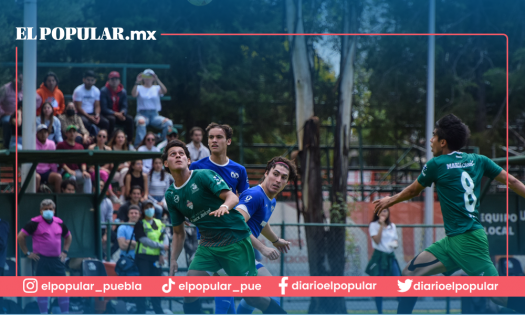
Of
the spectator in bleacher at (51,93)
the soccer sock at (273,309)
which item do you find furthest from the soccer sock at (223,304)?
the spectator in bleacher at (51,93)

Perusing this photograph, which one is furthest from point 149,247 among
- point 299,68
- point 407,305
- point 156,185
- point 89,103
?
point 299,68

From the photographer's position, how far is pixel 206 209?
5746 mm

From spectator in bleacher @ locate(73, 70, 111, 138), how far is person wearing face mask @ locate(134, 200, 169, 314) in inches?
126

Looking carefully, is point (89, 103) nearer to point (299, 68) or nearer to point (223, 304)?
point (299, 68)

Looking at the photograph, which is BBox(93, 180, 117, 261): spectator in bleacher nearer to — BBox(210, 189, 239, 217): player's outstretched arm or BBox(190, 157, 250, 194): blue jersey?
BBox(190, 157, 250, 194): blue jersey

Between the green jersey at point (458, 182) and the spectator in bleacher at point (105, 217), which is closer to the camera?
the green jersey at point (458, 182)

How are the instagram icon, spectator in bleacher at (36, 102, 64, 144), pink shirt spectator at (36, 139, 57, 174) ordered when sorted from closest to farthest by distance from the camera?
the instagram icon < pink shirt spectator at (36, 139, 57, 174) < spectator in bleacher at (36, 102, 64, 144)

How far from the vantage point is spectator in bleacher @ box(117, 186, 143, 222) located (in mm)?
11095

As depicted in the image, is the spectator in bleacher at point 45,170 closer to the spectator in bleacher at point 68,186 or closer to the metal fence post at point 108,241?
the spectator in bleacher at point 68,186

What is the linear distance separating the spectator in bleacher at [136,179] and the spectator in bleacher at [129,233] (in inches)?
22.1

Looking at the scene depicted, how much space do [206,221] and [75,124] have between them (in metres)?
7.25

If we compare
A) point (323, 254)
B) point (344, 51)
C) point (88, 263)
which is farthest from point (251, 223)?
point (344, 51)

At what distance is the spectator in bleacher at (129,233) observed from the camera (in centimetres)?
1072

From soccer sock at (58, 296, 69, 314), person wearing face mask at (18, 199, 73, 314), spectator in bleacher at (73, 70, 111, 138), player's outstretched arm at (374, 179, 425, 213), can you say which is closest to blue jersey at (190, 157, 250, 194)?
player's outstretched arm at (374, 179, 425, 213)
